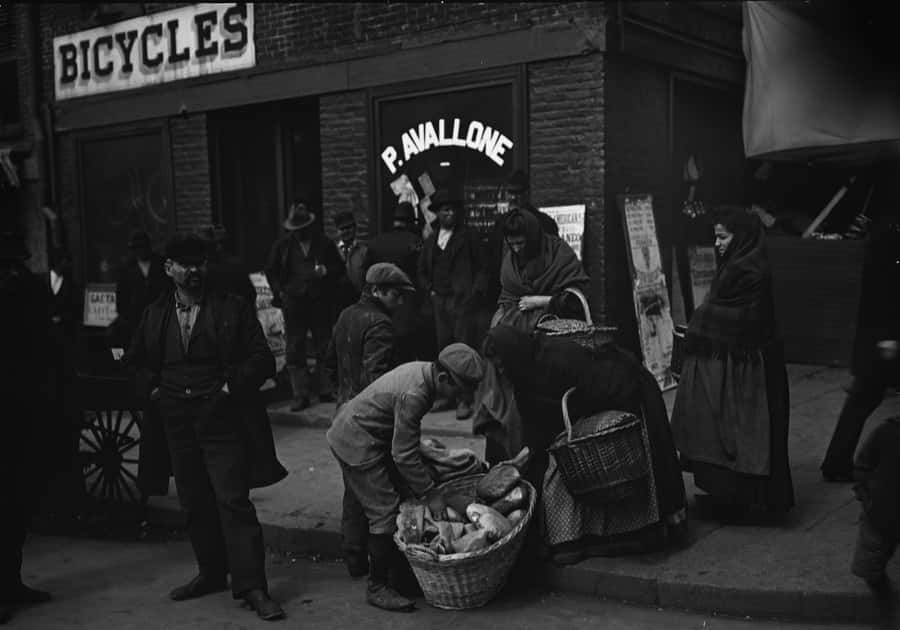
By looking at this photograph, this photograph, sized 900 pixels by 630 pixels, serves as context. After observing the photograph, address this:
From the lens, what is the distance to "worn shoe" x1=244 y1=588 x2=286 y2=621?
16.9 ft

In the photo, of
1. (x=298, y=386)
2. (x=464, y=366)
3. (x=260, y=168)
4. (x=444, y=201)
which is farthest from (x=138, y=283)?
(x=464, y=366)

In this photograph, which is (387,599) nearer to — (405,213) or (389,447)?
(389,447)

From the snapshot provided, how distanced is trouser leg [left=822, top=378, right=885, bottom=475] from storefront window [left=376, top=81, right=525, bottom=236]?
425 cm

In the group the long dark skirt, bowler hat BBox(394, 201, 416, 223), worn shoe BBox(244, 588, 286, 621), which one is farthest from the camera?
bowler hat BBox(394, 201, 416, 223)

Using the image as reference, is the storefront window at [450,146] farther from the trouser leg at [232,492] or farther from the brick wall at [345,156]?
the trouser leg at [232,492]

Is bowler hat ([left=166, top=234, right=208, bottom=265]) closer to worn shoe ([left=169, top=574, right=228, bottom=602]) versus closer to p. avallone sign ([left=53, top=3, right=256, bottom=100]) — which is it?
worn shoe ([left=169, top=574, right=228, bottom=602])

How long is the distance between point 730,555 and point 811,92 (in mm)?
5911

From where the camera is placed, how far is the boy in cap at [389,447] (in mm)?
5027

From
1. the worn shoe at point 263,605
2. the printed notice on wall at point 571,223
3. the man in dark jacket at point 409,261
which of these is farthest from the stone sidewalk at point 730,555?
the printed notice on wall at point 571,223

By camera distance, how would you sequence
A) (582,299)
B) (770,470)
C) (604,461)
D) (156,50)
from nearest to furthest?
1. (604,461)
2. (770,470)
3. (582,299)
4. (156,50)

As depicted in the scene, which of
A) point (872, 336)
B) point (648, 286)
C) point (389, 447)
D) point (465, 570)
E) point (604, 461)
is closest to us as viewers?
point (465, 570)

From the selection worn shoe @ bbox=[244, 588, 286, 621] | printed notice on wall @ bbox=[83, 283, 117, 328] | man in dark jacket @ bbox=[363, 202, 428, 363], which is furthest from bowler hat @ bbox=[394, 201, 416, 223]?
printed notice on wall @ bbox=[83, 283, 117, 328]

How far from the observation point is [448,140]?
1036 centimetres

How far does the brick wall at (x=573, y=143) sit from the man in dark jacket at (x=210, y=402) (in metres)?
4.62
